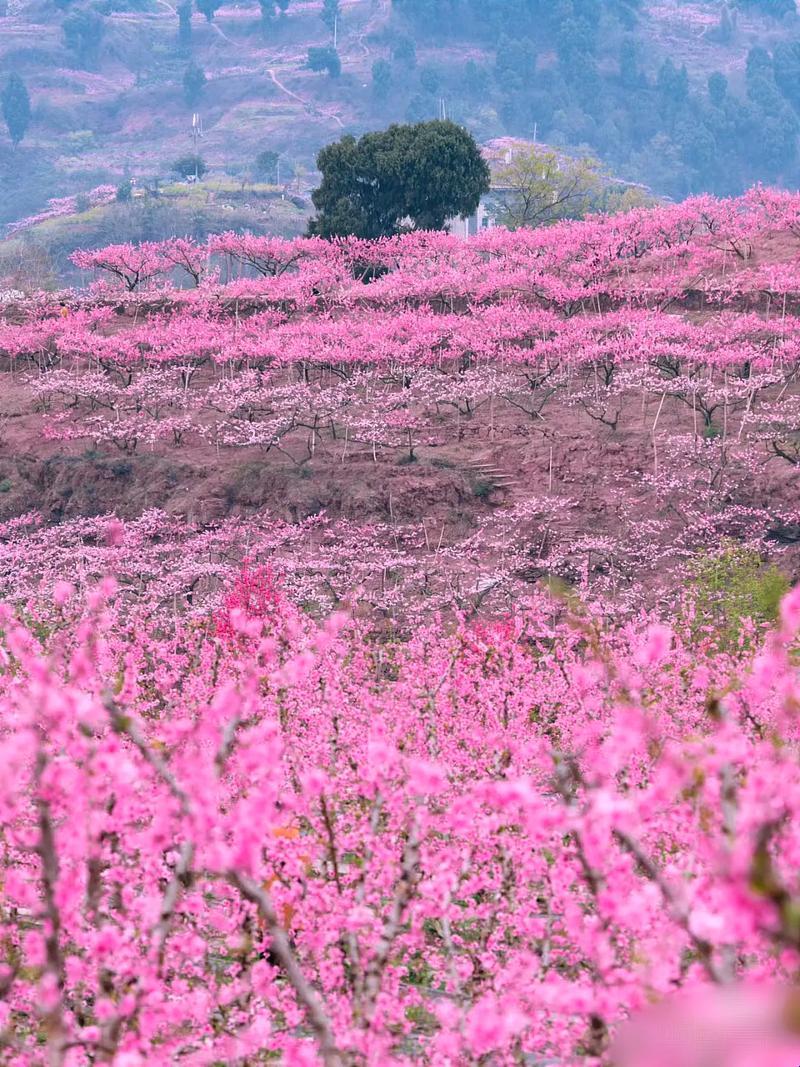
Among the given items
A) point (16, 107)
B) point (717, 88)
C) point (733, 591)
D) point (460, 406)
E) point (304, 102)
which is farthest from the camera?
point (304, 102)

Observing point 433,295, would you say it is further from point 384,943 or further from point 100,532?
point 384,943

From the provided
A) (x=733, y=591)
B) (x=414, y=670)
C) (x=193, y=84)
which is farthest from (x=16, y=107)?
(x=414, y=670)

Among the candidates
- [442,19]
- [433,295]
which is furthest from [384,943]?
[442,19]

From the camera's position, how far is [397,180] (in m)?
51.6

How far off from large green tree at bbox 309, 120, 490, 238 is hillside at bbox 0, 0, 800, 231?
9317 cm

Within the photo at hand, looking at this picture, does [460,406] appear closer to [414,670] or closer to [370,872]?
[414,670]

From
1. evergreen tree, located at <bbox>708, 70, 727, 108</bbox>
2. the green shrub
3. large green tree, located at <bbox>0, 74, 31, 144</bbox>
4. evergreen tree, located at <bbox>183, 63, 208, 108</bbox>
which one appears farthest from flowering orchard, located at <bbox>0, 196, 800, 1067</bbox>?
evergreen tree, located at <bbox>708, 70, 727, 108</bbox>

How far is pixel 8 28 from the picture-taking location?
174 meters

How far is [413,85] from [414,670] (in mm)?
162115

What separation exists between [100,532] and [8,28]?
165m

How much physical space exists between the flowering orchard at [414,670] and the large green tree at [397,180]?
2627mm

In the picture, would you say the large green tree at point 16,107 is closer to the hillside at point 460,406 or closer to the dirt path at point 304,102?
the dirt path at point 304,102

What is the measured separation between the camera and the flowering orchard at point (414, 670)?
5.91m

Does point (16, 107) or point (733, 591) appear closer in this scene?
point (733, 591)
